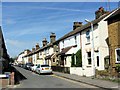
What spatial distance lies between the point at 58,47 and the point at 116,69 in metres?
26.4

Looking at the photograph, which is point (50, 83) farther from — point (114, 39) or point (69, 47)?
point (69, 47)

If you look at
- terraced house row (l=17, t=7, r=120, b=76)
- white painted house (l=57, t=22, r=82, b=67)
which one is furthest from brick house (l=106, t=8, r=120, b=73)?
white painted house (l=57, t=22, r=82, b=67)

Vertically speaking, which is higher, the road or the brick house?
the brick house

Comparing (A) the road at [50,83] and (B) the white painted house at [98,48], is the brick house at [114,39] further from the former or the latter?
(A) the road at [50,83]

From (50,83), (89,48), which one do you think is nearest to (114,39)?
(50,83)

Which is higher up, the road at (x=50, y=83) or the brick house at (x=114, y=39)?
the brick house at (x=114, y=39)

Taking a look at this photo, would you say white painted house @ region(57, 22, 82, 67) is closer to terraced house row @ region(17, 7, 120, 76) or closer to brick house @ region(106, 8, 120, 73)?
terraced house row @ region(17, 7, 120, 76)

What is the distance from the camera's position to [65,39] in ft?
141

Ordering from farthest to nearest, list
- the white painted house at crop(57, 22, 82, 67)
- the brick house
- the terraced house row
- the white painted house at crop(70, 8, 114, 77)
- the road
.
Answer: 1. the white painted house at crop(57, 22, 82, 67)
2. the white painted house at crop(70, 8, 114, 77)
3. the terraced house row
4. the brick house
5. the road

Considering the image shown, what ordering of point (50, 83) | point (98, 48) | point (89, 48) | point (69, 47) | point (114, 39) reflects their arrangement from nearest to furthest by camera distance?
point (50, 83) < point (114, 39) < point (98, 48) < point (89, 48) < point (69, 47)

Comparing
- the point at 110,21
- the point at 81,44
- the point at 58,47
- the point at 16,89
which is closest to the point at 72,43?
the point at 81,44

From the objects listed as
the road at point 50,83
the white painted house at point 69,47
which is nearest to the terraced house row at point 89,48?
the white painted house at point 69,47

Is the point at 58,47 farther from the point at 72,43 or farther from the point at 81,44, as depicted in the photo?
the point at 81,44

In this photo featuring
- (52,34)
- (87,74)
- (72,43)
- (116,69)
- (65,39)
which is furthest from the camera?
(52,34)
